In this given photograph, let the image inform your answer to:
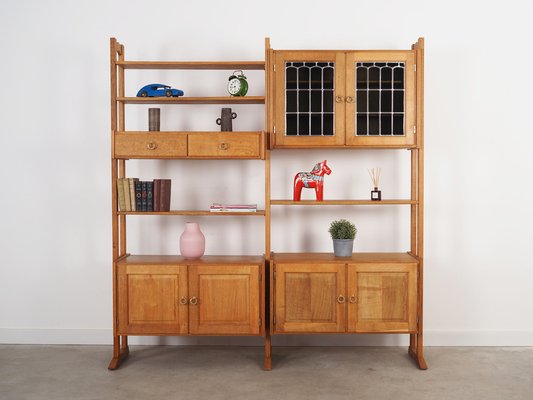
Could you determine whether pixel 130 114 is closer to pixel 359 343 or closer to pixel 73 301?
pixel 73 301

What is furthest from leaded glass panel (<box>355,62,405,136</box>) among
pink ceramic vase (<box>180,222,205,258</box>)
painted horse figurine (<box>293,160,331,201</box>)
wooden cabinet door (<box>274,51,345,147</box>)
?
pink ceramic vase (<box>180,222,205,258</box>)

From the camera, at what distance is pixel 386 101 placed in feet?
11.4

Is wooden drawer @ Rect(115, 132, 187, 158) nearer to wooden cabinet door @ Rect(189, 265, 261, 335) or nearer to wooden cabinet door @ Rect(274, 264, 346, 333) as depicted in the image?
wooden cabinet door @ Rect(189, 265, 261, 335)

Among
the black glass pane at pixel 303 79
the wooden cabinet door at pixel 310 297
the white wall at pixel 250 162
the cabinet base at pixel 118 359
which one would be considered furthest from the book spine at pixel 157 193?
the black glass pane at pixel 303 79

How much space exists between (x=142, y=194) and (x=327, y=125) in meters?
1.22

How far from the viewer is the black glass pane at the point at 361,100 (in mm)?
3477

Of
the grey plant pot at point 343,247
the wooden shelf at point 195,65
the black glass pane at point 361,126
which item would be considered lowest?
the grey plant pot at point 343,247

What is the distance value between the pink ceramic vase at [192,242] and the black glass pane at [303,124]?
2.94ft

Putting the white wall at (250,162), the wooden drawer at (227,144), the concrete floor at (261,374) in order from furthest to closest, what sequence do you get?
the white wall at (250,162), the wooden drawer at (227,144), the concrete floor at (261,374)

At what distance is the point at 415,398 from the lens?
3.01 metres

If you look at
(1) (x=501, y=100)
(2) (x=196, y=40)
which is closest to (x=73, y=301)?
(2) (x=196, y=40)

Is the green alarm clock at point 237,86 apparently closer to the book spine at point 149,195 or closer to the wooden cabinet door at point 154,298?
the book spine at point 149,195

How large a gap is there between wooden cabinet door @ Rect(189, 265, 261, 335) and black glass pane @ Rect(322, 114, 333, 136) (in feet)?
3.02

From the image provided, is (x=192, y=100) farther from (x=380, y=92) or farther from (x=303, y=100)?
(x=380, y=92)
